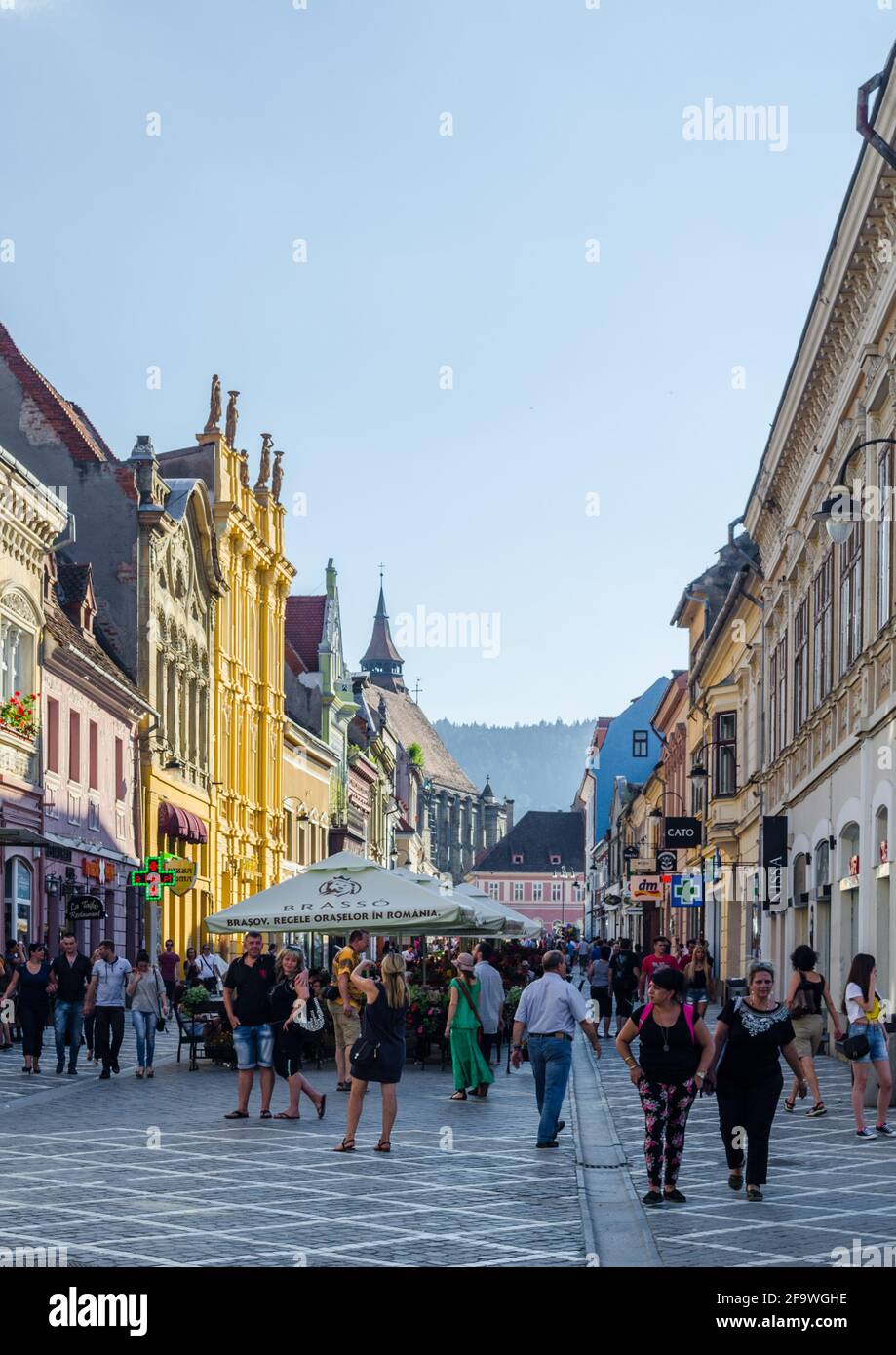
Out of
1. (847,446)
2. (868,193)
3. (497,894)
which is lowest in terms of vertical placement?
(497,894)

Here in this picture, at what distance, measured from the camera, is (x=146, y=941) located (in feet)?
147

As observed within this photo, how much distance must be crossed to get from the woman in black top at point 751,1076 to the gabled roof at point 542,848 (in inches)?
5782

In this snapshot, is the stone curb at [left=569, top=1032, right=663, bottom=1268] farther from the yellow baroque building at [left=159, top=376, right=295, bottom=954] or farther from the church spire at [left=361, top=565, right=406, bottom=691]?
the church spire at [left=361, top=565, right=406, bottom=691]

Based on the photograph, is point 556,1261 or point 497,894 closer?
point 556,1261

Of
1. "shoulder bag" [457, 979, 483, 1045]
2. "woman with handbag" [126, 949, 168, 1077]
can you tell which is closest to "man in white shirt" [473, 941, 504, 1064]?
"shoulder bag" [457, 979, 483, 1045]

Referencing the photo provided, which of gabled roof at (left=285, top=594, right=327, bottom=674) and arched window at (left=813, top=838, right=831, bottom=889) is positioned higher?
gabled roof at (left=285, top=594, right=327, bottom=674)

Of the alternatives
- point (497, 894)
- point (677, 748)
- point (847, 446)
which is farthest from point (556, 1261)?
point (497, 894)

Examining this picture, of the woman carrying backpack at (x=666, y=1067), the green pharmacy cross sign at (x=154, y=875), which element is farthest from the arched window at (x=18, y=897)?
the woman carrying backpack at (x=666, y=1067)

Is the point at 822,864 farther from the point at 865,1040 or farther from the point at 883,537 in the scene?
the point at 865,1040

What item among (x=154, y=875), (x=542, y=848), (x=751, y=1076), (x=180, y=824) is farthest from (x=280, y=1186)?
(x=542, y=848)

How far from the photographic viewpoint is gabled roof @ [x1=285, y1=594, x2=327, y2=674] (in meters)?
79.7

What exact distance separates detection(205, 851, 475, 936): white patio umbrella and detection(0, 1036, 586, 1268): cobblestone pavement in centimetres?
451
